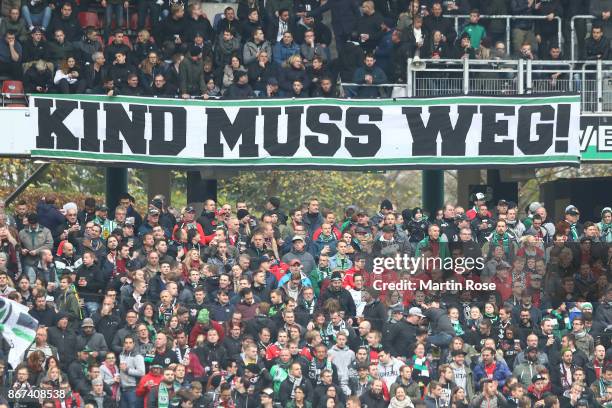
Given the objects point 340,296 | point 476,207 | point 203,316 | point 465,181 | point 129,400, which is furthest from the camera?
point 465,181

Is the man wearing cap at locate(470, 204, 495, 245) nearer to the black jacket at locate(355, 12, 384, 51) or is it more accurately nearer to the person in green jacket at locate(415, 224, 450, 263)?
the person in green jacket at locate(415, 224, 450, 263)

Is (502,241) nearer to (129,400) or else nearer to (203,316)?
(203,316)

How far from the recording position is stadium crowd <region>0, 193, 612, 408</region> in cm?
2478

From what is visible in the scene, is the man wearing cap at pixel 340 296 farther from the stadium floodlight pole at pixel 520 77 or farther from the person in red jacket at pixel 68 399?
the stadium floodlight pole at pixel 520 77

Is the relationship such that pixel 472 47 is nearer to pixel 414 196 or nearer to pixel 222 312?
pixel 222 312

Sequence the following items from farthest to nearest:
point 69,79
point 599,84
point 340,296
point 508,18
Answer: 1. point 508,18
2. point 599,84
3. point 69,79
4. point 340,296

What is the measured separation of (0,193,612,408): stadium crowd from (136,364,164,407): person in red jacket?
0.7 inches

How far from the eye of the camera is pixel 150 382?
2466cm

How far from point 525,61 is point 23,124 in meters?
7.76

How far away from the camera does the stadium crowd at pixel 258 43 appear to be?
29219mm

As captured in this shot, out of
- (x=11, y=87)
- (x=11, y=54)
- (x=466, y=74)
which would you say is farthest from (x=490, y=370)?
(x=11, y=54)

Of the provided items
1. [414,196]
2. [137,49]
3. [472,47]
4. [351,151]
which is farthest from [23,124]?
[414,196]

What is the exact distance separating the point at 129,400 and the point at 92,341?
889mm

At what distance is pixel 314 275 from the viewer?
86.9 ft
